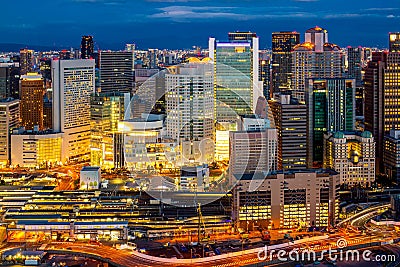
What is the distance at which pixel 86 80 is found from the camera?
19750 millimetres

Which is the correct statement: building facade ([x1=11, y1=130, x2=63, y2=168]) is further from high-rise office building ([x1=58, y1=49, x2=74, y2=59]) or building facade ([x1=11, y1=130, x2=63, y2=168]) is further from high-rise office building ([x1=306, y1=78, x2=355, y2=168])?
high-rise office building ([x1=58, y1=49, x2=74, y2=59])

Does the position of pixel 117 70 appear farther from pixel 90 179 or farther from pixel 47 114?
pixel 90 179

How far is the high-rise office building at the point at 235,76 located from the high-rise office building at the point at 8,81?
691 centimetres

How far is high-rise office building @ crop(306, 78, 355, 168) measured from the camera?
1653cm

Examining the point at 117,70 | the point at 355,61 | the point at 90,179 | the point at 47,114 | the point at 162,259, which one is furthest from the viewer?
the point at 355,61

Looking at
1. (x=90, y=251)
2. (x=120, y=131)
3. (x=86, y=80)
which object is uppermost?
(x=86, y=80)

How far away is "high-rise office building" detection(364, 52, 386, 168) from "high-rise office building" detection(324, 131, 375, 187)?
116 centimetres

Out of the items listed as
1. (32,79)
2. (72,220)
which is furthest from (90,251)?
(32,79)

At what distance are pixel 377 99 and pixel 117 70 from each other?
10.2 metres

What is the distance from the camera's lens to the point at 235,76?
64.4ft

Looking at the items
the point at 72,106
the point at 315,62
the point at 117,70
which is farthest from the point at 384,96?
the point at 117,70

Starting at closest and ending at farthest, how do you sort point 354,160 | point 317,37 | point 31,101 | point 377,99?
1. point 354,160
2. point 377,99
3. point 31,101
4. point 317,37

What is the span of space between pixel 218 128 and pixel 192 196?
16.2ft

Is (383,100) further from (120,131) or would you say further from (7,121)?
(7,121)
